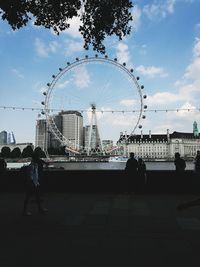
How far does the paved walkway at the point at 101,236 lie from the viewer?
664 centimetres

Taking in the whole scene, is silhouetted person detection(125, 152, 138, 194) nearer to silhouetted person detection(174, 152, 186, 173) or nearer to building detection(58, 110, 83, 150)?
silhouetted person detection(174, 152, 186, 173)

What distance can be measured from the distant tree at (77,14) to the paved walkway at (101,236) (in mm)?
5950

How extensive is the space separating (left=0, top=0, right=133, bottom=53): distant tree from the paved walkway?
5.95m

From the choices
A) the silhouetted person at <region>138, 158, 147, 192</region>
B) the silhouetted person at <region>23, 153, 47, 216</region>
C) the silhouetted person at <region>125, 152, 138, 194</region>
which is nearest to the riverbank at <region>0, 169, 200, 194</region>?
the silhouetted person at <region>138, 158, 147, 192</region>

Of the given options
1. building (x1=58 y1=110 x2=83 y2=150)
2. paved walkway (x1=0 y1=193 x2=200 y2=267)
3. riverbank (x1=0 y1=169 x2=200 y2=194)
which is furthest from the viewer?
building (x1=58 y1=110 x2=83 y2=150)

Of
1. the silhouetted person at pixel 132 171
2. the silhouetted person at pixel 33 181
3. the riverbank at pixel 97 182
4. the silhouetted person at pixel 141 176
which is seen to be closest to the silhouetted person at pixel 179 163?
the riverbank at pixel 97 182

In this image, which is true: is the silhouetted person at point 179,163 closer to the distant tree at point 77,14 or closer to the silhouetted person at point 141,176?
the silhouetted person at point 141,176

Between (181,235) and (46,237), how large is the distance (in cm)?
290

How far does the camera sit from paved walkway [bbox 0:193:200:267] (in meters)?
6.64

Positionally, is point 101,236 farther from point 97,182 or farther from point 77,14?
point 97,182

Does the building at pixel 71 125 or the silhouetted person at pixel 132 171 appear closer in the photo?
the silhouetted person at pixel 132 171

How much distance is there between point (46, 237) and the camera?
8383 mm

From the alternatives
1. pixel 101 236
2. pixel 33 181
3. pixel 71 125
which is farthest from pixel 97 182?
Answer: pixel 71 125

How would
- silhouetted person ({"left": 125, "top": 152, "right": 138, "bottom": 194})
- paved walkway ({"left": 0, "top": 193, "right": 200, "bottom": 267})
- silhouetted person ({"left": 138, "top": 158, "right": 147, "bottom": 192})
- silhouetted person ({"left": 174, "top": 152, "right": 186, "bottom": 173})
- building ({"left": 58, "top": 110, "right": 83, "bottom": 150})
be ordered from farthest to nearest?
building ({"left": 58, "top": 110, "right": 83, "bottom": 150}), silhouetted person ({"left": 138, "top": 158, "right": 147, "bottom": 192}), silhouetted person ({"left": 174, "top": 152, "right": 186, "bottom": 173}), silhouetted person ({"left": 125, "top": 152, "right": 138, "bottom": 194}), paved walkway ({"left": 0, "top": 193, "right": 200, "bottom": 267})
